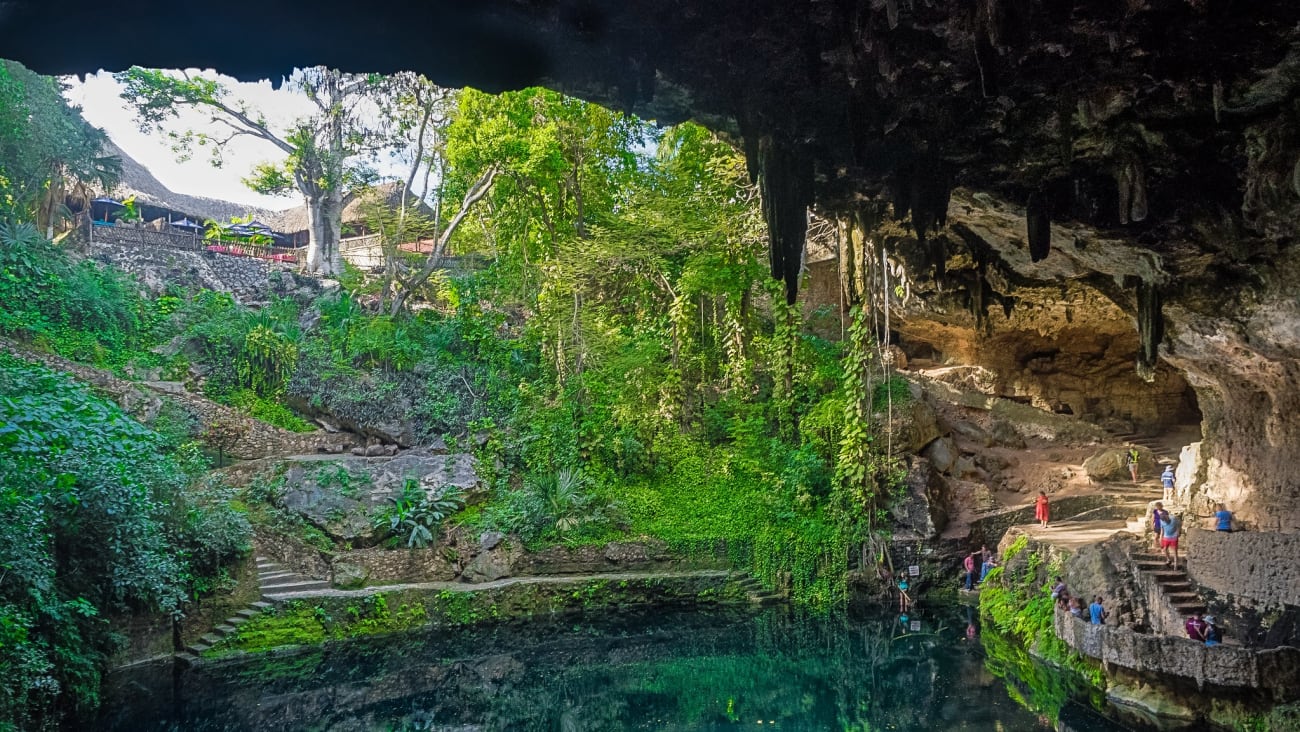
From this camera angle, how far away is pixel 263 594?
12.3 m

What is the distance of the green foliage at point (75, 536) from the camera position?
7242mm

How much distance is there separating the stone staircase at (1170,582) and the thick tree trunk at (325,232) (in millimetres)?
21834

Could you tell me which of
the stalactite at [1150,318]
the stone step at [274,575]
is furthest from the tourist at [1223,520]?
the stone step at [274,575]

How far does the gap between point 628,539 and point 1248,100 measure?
38.4 ft

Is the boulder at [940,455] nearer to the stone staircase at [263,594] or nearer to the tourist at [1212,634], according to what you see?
the tourist at [1212,634]

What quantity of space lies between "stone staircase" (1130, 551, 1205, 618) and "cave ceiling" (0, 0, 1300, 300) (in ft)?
14.2

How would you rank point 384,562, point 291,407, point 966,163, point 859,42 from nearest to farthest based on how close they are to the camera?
point 859,42 → point 966,163 → point 384,562 → point 291,407

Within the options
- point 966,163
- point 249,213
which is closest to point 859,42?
point 966,163

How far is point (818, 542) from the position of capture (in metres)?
14.9

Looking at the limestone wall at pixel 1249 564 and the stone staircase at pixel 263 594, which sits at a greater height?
the limestone wall at pixel 1249 564

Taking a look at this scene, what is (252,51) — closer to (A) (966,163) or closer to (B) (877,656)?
(A) (966,163)

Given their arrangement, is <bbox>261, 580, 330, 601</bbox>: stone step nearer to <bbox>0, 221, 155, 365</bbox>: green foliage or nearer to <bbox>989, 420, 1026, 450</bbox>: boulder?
<bbox>0, 221, 155, 365</bbox>: green foliage

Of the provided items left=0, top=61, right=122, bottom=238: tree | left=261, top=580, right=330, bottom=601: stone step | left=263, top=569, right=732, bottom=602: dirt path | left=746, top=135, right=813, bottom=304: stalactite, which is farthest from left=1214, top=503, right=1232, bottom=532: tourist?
left=0, top=61, right=122, bottom=238: tree

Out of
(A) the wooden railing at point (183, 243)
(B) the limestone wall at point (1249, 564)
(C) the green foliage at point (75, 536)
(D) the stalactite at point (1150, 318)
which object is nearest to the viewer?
(C) the green foliage at point (75, 536)
